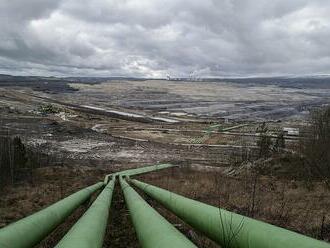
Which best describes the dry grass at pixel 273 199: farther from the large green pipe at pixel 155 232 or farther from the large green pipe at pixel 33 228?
the large green pipe at pixel 33 228

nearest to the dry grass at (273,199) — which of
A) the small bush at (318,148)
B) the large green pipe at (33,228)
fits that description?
the small bush at (318,148)

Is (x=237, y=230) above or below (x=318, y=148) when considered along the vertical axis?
above

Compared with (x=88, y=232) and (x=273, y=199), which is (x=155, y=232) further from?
(x=273, y=199)

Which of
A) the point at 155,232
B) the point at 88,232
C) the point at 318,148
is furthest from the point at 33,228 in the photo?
the point at 318,148

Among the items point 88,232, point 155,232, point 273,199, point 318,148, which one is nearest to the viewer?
point 155,232

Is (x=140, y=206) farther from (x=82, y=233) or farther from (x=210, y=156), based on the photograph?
(x=210, y=156)

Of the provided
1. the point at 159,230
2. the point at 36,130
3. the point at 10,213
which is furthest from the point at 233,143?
the point at 159,230

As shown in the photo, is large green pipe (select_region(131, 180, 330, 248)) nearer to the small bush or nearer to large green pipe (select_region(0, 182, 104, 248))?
large green pipe (select_region(0, 182, 104, 248))
